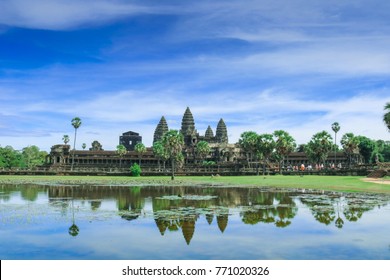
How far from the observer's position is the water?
16.3 m

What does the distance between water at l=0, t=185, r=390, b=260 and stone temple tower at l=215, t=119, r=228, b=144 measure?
458 ft

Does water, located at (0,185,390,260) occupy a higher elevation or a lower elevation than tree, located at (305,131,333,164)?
lower

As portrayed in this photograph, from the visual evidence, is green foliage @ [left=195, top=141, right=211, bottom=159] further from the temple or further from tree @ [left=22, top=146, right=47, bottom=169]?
tree @ [left=22, top=146, right=47, bottom=169]

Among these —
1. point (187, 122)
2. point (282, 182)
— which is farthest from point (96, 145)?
point (282, 182)

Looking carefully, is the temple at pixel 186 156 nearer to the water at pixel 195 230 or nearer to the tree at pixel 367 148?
the tree at pixel 367 148

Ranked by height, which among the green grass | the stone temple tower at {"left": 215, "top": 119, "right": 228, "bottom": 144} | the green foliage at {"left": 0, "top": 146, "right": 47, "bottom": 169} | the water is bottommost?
the water

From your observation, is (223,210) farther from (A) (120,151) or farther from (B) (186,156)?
(B) (186,156)

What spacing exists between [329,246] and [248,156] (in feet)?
431

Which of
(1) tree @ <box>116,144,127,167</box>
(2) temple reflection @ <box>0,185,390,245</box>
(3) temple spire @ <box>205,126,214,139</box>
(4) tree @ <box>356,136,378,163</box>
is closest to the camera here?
(2) temple reflection @ <box>0,185,390,245</box>

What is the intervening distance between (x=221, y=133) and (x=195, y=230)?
154 meters

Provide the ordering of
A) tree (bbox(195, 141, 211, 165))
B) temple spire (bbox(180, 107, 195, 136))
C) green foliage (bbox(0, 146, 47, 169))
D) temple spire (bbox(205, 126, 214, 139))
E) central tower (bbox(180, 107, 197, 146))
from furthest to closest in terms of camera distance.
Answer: temple spire (bbox(205, 126, 214, 139)), temple spire (bbox(180, 107, 195, 136)), central tower (bbox(180, 107, 197, 146)), tree (bbox(195, 141, 211, 165)), green foliage (bbox(0, 146, 47, 169))

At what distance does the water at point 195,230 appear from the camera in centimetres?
1630

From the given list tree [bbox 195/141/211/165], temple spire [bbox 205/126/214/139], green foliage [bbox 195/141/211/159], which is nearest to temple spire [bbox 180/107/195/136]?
temple spire [bbox 205/126/214/139]

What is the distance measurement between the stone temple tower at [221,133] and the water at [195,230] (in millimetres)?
139663
